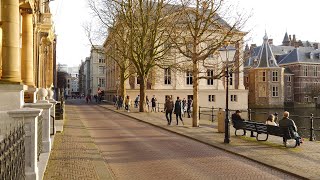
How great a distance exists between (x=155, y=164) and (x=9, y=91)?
16.1 feet

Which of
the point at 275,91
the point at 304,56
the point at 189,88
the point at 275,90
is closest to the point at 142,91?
the point at 189,88

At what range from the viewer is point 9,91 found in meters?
11.1

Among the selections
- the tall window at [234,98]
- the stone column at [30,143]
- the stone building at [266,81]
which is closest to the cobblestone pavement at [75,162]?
the stone column at [30,143]

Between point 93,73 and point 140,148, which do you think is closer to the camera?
point 140,148

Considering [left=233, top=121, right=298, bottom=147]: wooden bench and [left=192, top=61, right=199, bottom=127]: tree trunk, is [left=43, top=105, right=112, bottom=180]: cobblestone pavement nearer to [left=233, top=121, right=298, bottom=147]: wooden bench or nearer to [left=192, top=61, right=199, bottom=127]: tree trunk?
[left=233, top=121, right=298, bottom=147]: wooden bench

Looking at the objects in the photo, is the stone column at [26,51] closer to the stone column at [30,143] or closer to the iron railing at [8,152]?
the stone column at [30,143]

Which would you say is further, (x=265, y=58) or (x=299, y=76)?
(x=299, y=76)

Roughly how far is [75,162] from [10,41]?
4665 millimetres

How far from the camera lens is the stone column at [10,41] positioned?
12.0 m

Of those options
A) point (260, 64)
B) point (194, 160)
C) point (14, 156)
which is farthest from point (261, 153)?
point (260, 64)

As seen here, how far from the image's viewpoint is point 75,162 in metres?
10.5

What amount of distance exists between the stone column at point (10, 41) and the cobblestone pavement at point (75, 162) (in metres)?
2.88

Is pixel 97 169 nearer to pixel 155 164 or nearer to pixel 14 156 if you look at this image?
pixel 155 164

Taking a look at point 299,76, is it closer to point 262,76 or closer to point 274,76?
point 274,76
